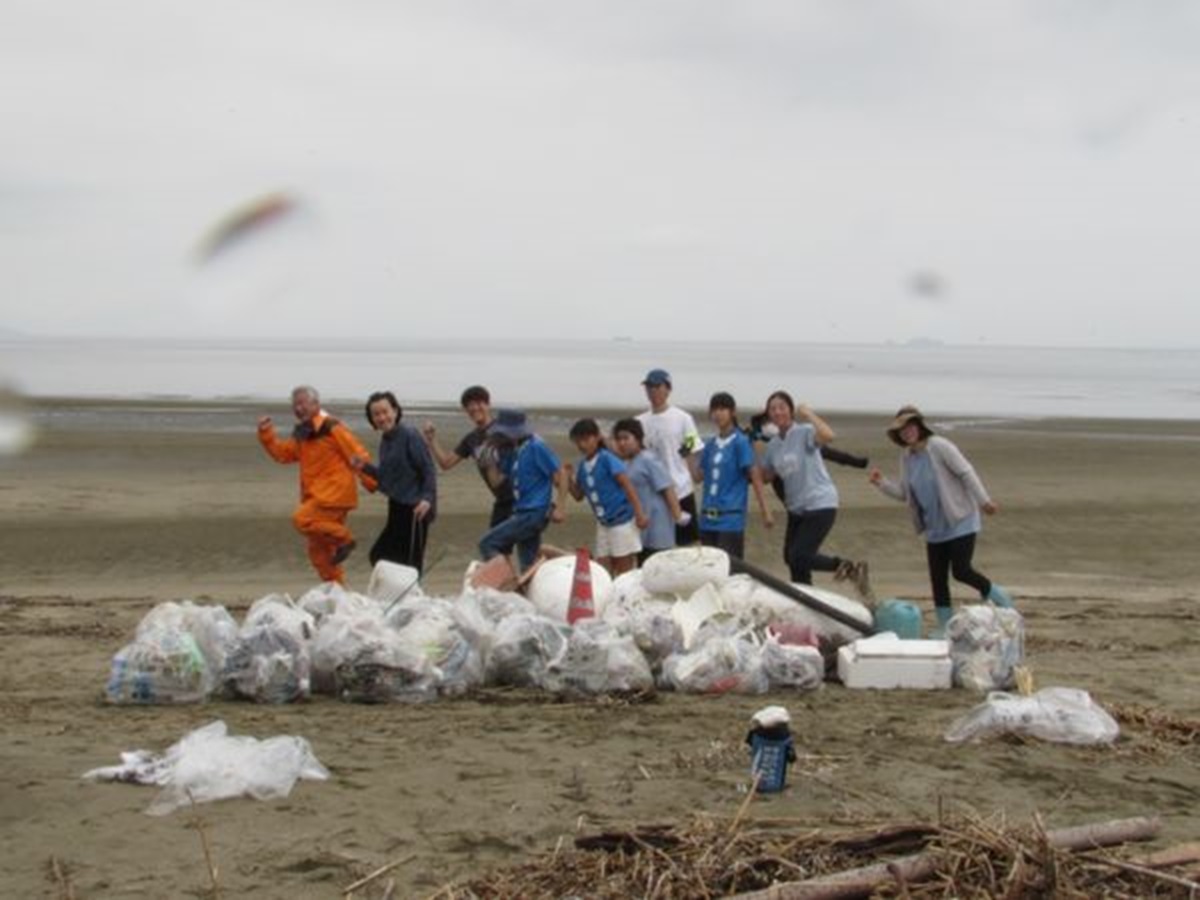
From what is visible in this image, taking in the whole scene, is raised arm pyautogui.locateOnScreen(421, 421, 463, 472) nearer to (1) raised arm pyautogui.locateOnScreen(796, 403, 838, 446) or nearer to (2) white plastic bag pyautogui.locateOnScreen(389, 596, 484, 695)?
(2) white plastic bag pyautogui.locateOnScreen(389, 596, 484, 695)

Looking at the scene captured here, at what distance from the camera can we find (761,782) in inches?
190

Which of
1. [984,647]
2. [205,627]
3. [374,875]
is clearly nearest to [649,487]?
[984,647]

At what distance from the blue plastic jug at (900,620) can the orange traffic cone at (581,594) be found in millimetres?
1574

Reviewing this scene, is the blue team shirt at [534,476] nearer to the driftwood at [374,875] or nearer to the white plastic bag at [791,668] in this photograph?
the white plastic bag at [791,668]

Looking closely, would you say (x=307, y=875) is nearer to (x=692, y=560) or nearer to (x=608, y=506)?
(x=692, y=560)

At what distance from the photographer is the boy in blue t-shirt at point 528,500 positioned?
8.13 meters

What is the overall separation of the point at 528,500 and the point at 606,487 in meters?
0.50

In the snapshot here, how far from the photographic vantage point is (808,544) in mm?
8094

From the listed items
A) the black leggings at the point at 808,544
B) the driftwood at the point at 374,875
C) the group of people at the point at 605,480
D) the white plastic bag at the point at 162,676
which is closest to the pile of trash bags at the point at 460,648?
the white plastic bag at the point at 162,676

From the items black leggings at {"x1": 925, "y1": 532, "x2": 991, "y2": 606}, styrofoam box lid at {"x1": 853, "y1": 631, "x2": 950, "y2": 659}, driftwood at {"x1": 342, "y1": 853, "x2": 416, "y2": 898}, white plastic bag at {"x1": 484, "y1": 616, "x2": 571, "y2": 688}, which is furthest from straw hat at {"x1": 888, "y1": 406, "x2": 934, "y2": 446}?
driftwood at {"x1": 342, "y1": 853, "x2": 416, "y2": 898}

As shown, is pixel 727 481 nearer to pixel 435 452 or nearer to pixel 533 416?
pixel 435 452

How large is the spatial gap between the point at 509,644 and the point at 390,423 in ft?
7.52

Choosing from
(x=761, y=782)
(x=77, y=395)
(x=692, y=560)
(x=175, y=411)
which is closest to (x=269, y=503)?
(x=692, y=560)

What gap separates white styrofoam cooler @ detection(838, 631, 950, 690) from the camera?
21.6ft
